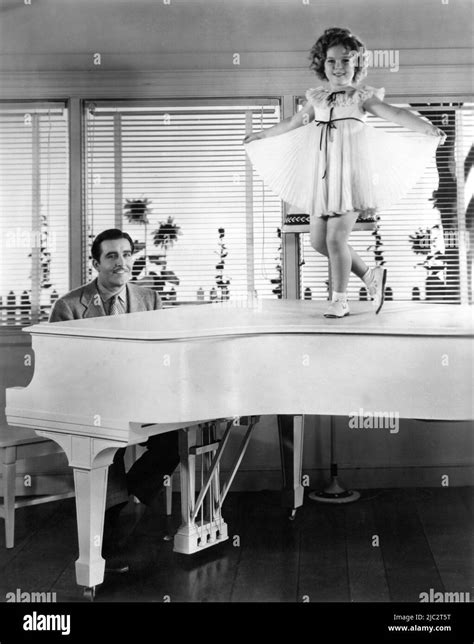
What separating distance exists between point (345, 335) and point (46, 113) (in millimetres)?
2427

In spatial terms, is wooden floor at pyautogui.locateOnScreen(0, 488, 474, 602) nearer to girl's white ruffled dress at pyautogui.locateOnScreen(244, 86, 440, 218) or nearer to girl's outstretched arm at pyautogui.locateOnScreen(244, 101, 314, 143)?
girl's white ruffled dress at pyautogui.locateOnScreen(244, 86, 440, 218)

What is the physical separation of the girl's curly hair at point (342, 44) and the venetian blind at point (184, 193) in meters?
1.38

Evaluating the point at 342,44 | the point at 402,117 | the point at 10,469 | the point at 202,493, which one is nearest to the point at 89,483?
the point at 202,493

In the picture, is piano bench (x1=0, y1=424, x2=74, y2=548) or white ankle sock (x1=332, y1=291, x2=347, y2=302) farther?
piano bench (x1=0, y1=424, x2=74, y2=548)

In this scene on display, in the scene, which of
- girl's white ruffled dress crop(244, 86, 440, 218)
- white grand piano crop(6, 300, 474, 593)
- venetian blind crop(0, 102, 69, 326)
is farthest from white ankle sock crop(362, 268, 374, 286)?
venetian blind crop(0, 102, 69, 326)

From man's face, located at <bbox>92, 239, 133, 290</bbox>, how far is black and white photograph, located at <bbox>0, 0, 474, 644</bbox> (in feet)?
0.04

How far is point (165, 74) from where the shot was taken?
4148 millimetres

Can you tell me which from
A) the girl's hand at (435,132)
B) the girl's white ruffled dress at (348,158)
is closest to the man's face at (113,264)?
the girl's white ruffled dress at (348,158)

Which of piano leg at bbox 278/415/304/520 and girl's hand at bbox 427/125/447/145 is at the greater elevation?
girl's hand at bbox 427/125/447/145

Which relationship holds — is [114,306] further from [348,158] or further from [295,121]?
[348,158]

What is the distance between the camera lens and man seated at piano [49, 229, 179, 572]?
3041 millimetres
